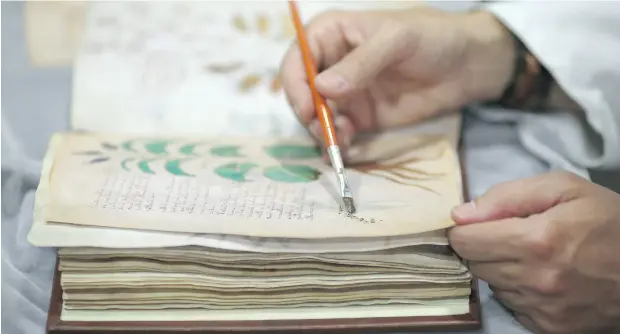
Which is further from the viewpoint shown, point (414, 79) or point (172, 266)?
point (414, 79)

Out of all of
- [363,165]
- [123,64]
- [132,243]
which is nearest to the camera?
[132,243]

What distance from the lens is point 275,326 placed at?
0.50 metres

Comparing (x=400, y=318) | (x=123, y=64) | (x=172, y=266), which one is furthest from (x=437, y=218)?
(x=123, y=64)

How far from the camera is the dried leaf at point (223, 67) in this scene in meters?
0.73

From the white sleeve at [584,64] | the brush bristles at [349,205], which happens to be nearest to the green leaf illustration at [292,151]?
the brush bristles at [349,205]

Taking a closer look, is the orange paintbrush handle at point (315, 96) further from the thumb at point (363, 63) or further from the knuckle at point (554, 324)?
the knuckle at point (554, 324)

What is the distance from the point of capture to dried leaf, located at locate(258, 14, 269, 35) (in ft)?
2.57

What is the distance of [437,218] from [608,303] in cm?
13

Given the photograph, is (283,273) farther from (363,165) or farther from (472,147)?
(472,147)

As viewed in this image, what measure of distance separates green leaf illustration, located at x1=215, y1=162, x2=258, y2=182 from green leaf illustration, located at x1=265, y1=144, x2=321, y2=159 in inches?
1.4

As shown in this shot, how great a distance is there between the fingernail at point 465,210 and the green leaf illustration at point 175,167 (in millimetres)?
199

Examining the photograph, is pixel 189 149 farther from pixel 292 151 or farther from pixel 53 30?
pixel 53 30

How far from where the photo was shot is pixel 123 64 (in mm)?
726

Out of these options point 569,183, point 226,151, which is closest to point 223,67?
point 226,151
